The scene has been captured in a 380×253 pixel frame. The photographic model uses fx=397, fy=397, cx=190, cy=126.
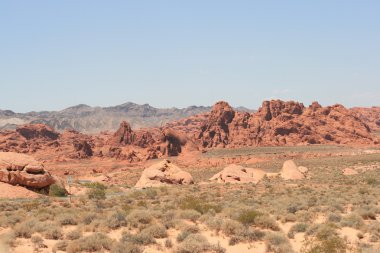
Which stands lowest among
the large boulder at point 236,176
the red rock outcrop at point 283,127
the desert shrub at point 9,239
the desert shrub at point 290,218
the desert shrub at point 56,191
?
the large boulder at point 236,176

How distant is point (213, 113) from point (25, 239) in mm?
100215

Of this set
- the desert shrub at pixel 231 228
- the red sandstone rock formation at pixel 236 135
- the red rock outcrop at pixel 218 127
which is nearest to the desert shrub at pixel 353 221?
the desert shrub at pixel 231 228

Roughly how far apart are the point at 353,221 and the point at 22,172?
22447 millimetres

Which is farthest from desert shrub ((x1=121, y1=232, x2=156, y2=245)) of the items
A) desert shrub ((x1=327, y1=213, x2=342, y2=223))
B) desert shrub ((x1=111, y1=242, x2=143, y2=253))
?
desert shrub ((x1=327, y1=213, x2=342, y2=223))

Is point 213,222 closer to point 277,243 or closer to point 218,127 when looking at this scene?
point 277,243

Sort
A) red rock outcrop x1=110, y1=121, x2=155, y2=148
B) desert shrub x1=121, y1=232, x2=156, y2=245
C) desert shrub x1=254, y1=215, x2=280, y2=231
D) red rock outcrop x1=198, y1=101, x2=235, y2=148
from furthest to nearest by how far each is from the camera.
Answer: red rock outcrop x1=198, y1=101, x2=235, y2=148 → red rock outcrop x1=110, y1=121, x2=155, y2=148 → desert shrub x1=254, y1=215, x2=280, y2=231 → desert shrub x1=121, y1=232, x2=156, y2=245

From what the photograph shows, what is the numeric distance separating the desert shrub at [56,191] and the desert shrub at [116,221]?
13.5 meters

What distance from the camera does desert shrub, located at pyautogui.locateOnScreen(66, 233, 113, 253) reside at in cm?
1291

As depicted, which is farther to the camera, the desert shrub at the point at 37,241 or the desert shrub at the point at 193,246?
the desert shrub at the point at 37,241

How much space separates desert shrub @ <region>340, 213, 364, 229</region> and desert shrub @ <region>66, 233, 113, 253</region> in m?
10.3

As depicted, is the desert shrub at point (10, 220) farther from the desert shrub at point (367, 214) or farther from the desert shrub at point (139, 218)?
the desert shrub at point (367, 214)

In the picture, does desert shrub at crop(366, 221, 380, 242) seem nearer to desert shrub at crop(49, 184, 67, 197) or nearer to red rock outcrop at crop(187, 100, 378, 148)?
desert shrub at crop(49, 184, 67, 197)

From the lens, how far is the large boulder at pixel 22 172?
28.3 metres

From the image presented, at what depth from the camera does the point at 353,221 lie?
58.3 ft
